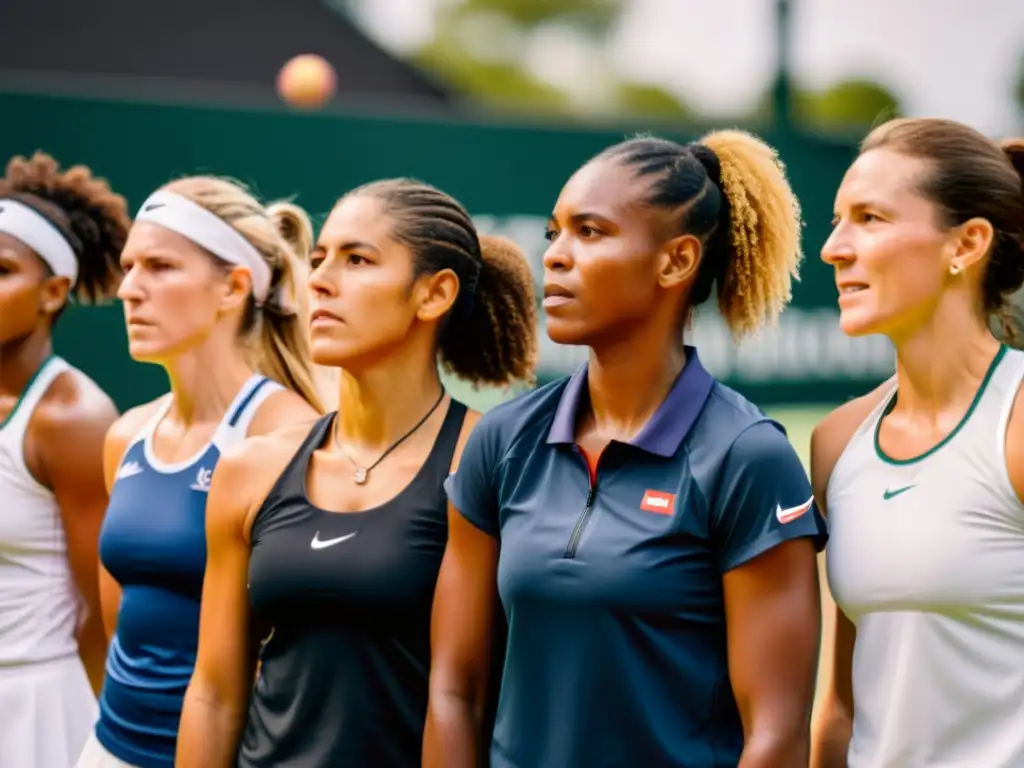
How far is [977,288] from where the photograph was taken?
2.89 m

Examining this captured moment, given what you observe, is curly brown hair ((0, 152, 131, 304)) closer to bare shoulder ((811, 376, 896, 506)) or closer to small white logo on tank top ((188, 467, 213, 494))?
small white logo on tank top ((188, 467, 213, 494))

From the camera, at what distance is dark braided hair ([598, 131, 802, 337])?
2.76m

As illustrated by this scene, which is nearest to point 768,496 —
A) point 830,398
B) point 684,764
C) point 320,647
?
point 684,764

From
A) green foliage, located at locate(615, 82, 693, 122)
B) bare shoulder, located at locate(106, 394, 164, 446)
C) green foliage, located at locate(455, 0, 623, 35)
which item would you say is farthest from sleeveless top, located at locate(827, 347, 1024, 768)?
green foliage, located at locate(455, 0, 623, 35)

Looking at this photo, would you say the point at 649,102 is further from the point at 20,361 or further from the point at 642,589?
the point at 642,589

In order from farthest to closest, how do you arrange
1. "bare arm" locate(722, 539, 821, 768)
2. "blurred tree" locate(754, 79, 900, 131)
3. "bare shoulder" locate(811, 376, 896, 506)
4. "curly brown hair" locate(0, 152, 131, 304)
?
"blurred tree" locate(754, 79, 900, 131), "curly brown hair" locate(0, 152, 131, 304), "bare shoulder" locate(811, 376, 896, 506), "bare arm" locate(722, 539, 821, 768)

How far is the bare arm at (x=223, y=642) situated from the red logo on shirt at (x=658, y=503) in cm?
89

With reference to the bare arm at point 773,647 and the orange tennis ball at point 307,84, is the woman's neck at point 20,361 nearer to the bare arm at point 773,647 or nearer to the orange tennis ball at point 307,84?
the bare arm at point 773,647

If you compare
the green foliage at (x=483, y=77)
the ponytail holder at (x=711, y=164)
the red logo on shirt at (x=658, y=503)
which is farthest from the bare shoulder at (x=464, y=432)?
the green foliage at (x=483, y=77)

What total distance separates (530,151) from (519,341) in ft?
20.8

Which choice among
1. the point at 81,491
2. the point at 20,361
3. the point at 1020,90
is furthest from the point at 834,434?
the point at 1020,90

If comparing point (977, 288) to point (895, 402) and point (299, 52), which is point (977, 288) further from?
point (299, 52)

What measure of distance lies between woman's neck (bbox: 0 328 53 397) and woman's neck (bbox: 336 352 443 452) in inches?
55.5

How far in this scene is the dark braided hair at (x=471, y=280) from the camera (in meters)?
3.20
